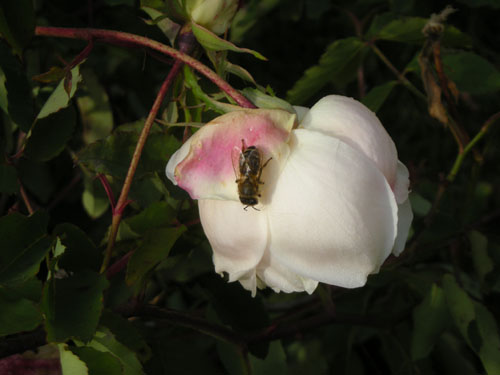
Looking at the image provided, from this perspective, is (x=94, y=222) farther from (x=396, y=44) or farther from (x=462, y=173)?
(x=462, y=173)

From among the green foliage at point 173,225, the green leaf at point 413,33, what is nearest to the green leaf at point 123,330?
the green foliage at point 173,225

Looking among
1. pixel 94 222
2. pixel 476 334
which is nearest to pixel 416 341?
pixel 476 334

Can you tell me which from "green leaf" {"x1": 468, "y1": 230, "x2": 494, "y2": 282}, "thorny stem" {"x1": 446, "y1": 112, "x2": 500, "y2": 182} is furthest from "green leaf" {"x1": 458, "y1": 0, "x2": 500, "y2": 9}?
"green leaf" {"x1": 468, "y1": 230, "x2": 494, "y2": 282}

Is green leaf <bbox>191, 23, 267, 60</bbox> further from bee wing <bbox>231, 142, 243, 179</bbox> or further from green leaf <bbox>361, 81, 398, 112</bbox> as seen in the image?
green leaf <bbox>361, 81, 398, 112</bbox>

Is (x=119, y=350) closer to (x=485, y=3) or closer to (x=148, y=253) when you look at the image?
(x=148, y=253)

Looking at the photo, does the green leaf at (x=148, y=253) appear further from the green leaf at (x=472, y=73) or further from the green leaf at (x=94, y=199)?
the green leaf at (x=472, y=73)

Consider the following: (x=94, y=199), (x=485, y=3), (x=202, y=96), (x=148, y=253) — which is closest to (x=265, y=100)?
(x=202, y=96)
